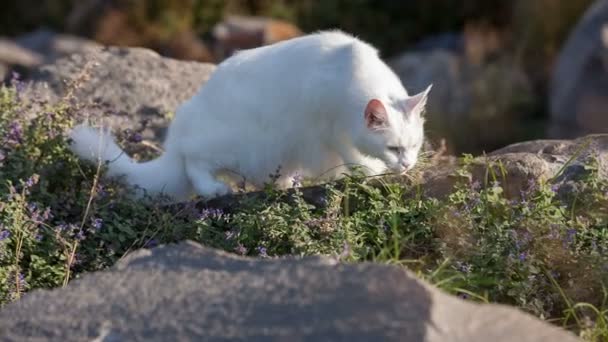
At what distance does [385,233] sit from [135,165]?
1.41 meters

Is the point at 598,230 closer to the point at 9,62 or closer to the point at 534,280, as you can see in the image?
the point at 534,280

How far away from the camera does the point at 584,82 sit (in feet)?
32.6

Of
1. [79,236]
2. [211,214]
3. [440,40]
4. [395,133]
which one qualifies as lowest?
[79,236]

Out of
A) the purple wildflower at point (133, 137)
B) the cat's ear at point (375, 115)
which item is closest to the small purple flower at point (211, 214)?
the cat's ear at point (375, 115)

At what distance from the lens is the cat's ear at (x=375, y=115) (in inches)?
169

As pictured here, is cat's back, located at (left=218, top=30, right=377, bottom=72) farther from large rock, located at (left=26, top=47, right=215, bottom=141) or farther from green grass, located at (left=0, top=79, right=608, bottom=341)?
large rock, located at (left=26, top=47, right=215, bottom=141)

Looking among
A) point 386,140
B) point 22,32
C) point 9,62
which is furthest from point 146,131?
point 22,32

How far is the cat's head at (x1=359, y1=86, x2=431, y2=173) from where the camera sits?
440 centimetres

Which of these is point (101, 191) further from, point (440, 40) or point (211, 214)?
point (440, 40)

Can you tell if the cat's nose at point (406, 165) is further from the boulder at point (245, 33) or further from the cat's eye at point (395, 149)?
the boulder at point (245, 33)

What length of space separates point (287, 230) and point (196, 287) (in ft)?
3.23

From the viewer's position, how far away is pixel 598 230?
4039 millimetres

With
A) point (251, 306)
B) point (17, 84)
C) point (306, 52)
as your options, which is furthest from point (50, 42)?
point (251, 306)

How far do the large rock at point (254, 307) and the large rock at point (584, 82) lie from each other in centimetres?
715
